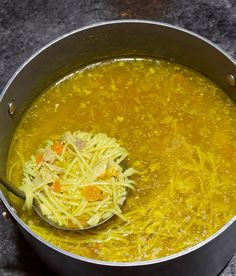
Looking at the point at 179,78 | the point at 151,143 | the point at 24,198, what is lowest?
the point at 24,198

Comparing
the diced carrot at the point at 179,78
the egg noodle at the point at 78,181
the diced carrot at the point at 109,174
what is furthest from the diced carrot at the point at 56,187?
the diced carrot at the point at 179,78

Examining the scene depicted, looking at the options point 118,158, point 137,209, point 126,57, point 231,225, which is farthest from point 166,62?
point 231,225

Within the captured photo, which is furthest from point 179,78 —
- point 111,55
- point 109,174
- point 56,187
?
point 56,187

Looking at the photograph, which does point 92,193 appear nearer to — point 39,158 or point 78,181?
point 78,181

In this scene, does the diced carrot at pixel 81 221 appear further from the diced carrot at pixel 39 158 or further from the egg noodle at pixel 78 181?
the diced carrot at pixel 39 158

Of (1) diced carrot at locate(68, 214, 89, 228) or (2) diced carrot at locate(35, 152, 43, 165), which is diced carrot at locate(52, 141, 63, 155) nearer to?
(2) diced carrot at locate(35, 152, 43, 165)
